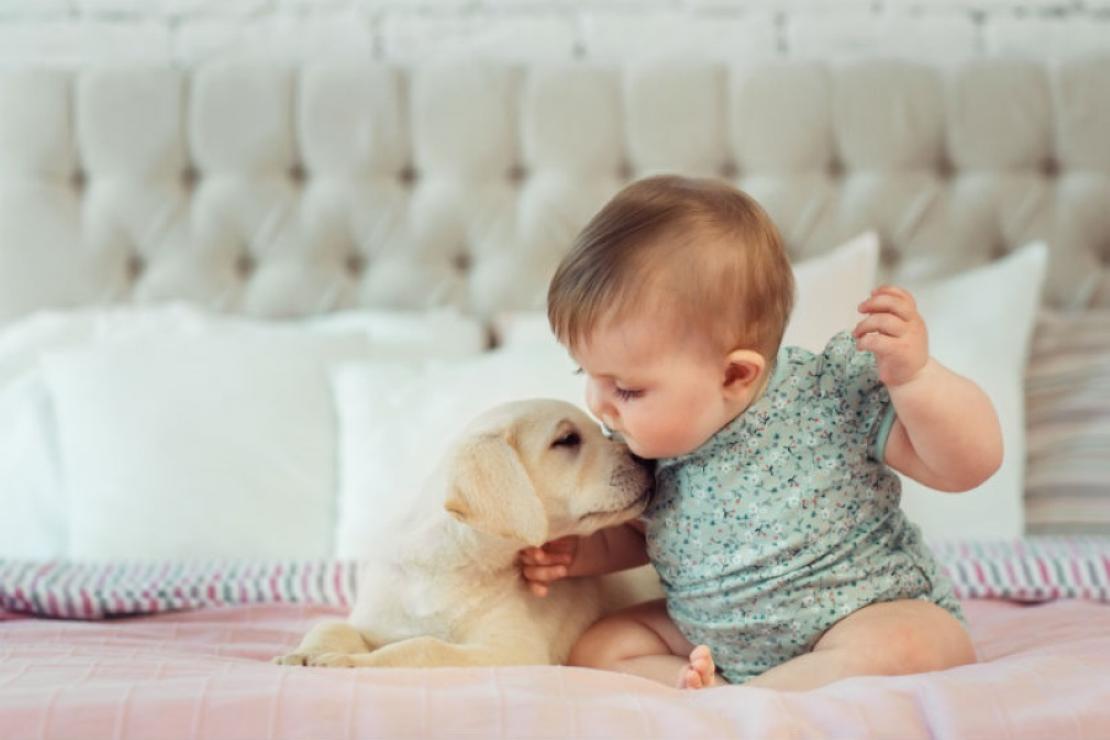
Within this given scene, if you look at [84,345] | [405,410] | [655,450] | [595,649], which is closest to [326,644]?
[595,649]

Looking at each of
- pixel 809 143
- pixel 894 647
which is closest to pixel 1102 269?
pixel 809 143

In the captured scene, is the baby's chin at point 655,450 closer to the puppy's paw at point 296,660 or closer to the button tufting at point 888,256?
the puppy's paw at point 296,660

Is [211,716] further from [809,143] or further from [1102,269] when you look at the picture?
[1102,269]

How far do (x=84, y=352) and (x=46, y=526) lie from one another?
32cm

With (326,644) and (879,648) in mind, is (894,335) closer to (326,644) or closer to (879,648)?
(879,648)

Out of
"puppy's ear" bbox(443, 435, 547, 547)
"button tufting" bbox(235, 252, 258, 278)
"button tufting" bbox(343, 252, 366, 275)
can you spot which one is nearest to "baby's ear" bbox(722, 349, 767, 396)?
"puppy's ear" bbox(443, 435, 547, 547)

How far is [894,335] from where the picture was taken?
1249 millimetres

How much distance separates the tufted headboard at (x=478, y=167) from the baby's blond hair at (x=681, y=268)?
4.79 ft

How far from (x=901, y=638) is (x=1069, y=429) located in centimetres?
117

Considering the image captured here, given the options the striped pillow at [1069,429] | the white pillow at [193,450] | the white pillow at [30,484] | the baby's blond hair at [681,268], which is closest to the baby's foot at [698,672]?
the baby's blond hair at [681,268]

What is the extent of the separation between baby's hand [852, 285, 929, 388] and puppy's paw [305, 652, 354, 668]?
1.98 ft

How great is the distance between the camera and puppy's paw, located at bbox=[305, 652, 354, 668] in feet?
4.26

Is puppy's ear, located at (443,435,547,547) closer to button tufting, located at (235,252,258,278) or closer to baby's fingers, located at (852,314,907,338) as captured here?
baby's fingers, located at (852,314,907,338)

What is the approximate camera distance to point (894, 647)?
4.38 feet
